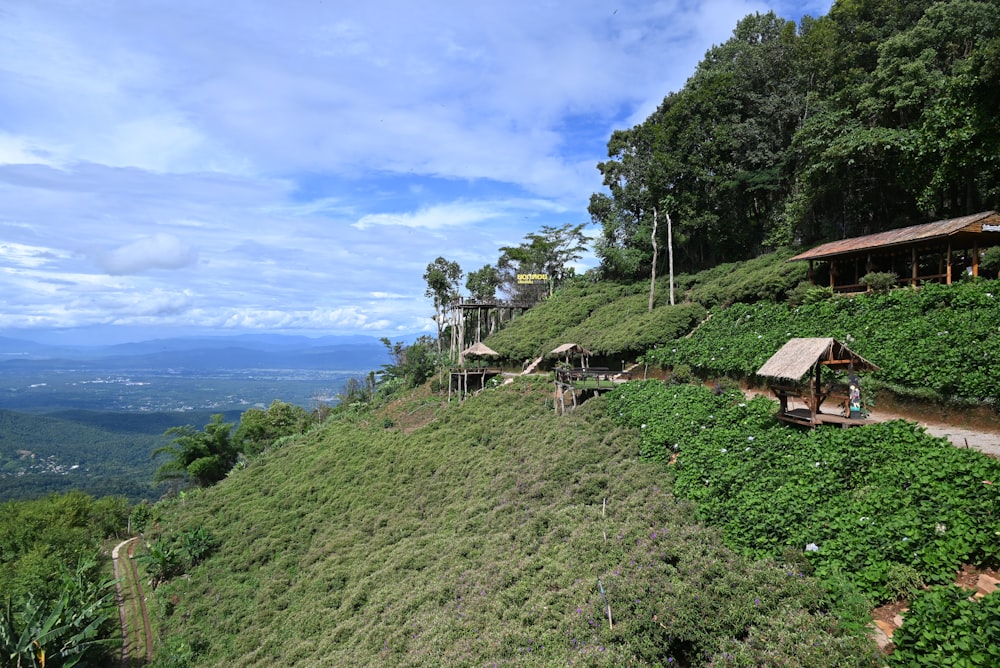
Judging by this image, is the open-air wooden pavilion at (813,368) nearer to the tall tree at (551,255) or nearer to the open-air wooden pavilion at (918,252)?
the open-air wooden pavilion at (918,252)

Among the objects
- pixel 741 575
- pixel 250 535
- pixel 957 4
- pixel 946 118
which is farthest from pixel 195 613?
pixel 957 4

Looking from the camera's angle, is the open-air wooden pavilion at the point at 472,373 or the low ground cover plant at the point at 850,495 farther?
the open-air wooden pavilion at the point at 472,373

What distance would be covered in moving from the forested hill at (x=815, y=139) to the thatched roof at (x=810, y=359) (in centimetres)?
1087

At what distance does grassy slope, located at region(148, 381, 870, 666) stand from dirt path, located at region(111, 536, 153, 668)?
2.55 ft

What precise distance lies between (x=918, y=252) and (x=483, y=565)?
51.9 ft

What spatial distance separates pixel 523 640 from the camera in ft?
21.7

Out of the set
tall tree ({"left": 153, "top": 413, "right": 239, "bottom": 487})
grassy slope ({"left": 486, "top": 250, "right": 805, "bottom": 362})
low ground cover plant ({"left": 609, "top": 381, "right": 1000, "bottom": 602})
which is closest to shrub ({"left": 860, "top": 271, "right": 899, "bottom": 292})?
grassy slope ({"left": 486, "top": 250, "right": 805, "bottom": 362})

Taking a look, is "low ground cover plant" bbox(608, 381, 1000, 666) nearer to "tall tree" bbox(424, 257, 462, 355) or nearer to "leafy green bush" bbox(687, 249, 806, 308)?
"leafy green bush" bbox(687, 249, 806, 308)

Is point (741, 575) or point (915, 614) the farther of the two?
point (741, 575)

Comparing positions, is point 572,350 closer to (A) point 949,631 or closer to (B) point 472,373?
(B) point 472,373

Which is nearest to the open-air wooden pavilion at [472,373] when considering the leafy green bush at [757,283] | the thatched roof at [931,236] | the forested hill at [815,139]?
the leafy green bush at [757,283]

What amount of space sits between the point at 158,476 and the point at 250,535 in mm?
18997

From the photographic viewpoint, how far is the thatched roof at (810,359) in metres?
8.35

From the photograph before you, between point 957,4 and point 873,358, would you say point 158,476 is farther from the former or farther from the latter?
point 957,4
